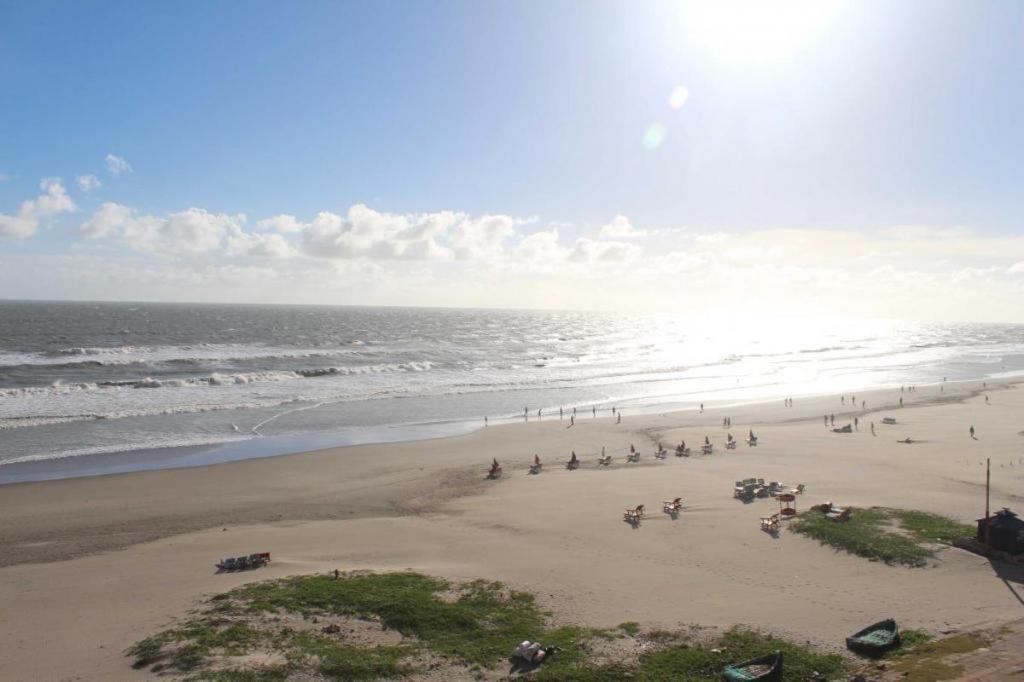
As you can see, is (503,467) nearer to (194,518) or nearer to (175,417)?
(194,518)

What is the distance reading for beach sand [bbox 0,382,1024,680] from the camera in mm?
15109

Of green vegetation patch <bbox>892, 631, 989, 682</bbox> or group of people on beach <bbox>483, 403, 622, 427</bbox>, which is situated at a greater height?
green vegetation patch <bbox>892, 631, 989, 682</bbox>

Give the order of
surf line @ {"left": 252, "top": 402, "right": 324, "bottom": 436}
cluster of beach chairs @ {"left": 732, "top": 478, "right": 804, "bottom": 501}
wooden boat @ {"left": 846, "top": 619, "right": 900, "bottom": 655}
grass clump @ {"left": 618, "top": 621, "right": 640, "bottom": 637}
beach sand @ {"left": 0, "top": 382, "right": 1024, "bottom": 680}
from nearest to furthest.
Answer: wooden boat @ {"left": 846, "top": 619, "right": 900, "bottom": 655}
grass clump @ {"left": 618, "top": 621, "right": 640, "bottom": 637}
beach sand @ {"left": 0, "top": 382, "right": 1024, "bottom": 680}
cluster of beach chairs @ {"left": 732, "top": 478, "right": 804, "bottom": 501}
surf line @ {"left": 252, "top": 402, "right": 324, "bottom": 436}

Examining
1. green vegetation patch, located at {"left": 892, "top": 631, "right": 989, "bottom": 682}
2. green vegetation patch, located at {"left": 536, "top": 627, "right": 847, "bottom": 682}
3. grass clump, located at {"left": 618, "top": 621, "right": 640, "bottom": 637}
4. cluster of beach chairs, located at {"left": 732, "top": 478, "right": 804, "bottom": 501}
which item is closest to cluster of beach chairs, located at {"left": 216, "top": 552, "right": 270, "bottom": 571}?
green vegetation patch, located at {"left": 536, "top": 627, "right": 847, "bottom": 682}

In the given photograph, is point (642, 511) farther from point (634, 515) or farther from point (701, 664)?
point (701, 664)

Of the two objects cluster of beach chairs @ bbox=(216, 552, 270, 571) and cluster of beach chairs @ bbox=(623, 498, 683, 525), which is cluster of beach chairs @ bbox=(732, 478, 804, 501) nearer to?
cluster of beach chairs @ bbox=(623, 498, 683, 525)

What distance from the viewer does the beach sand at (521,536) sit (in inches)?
595

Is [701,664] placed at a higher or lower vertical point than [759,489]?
lower

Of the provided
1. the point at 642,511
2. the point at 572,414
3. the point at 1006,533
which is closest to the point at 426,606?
the point at 642,511

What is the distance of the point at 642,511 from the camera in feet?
75.7

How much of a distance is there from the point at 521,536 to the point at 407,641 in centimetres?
766

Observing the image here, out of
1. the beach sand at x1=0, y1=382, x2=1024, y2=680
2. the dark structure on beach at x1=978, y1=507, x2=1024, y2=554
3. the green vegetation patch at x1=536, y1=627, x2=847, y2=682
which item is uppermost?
the dark structure on beach at x1=978, y1=507, x2=1024, y2=554

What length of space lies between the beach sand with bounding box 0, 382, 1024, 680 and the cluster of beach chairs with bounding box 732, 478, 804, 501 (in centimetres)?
64

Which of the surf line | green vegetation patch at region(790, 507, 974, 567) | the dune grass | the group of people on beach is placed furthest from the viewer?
the group of people on beach
